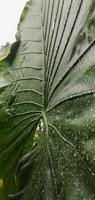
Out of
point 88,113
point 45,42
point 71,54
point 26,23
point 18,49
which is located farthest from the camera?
point 26,23

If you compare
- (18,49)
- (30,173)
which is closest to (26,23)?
(18,49)

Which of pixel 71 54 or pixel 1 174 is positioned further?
pixel 1 174

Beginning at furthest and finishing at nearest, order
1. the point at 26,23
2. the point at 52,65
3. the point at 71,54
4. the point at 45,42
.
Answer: the point at 26,23
the point at 45,42
the point at 52,65
the point at 71,54

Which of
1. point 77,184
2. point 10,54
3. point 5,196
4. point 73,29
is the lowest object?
point 5,196

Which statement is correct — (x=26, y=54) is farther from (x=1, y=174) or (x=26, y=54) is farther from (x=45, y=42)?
(x=1, y=174)

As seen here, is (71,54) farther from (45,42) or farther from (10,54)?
(10,54)

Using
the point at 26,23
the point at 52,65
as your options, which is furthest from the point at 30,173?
the point at 26,23

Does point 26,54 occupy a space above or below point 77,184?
above
